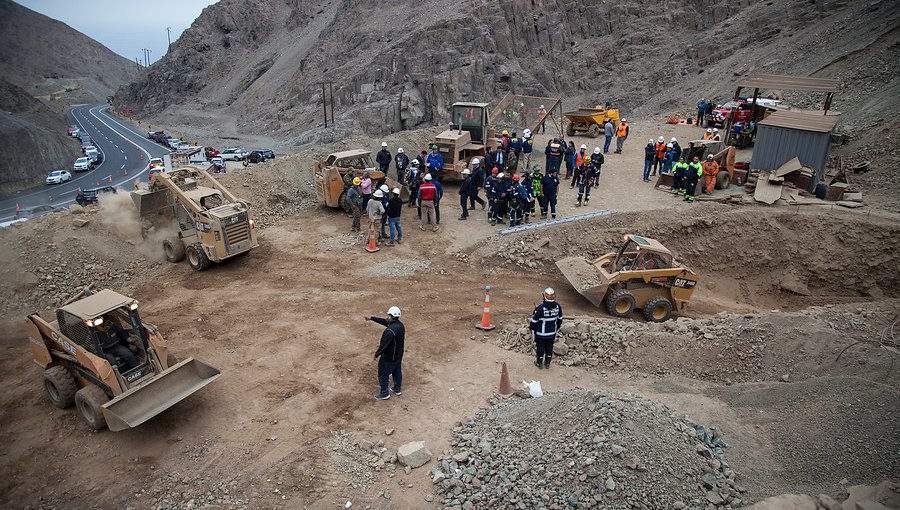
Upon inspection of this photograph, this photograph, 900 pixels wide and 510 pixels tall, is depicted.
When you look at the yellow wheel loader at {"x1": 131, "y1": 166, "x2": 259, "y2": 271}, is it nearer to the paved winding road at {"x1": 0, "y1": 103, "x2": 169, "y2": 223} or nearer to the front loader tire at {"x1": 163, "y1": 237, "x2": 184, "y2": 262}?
the front loader tire at {"x1": 163, "y1": 237, "x2": 184, "y2": 262}

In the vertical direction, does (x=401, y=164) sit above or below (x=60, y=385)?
above

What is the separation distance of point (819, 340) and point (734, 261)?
20.9 feet

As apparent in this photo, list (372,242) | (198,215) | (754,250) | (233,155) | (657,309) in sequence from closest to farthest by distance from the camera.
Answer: (657,309) < (198,215) < (372,242) < (754,250) < (233,155)

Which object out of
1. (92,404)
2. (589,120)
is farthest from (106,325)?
(589,120)

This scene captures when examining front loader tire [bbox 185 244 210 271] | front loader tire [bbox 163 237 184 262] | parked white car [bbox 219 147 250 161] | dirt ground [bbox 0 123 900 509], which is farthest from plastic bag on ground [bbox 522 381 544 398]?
parked white car [bbox 219 147 250 161]

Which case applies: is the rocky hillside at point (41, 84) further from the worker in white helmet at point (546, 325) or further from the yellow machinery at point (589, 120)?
the worker in white helmet at point (546, 325)

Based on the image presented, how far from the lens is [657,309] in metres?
12.7

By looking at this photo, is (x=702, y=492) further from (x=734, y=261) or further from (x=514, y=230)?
(x=734, y=261)

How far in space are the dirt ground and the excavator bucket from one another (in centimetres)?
181

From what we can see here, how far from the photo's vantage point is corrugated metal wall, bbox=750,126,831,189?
17172 mm

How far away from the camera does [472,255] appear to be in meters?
15.0

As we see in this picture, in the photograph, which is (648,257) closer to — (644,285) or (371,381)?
(644,285)

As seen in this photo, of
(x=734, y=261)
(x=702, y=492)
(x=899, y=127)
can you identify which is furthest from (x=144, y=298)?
(x=899, y=127)

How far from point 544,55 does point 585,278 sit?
39516 mm
